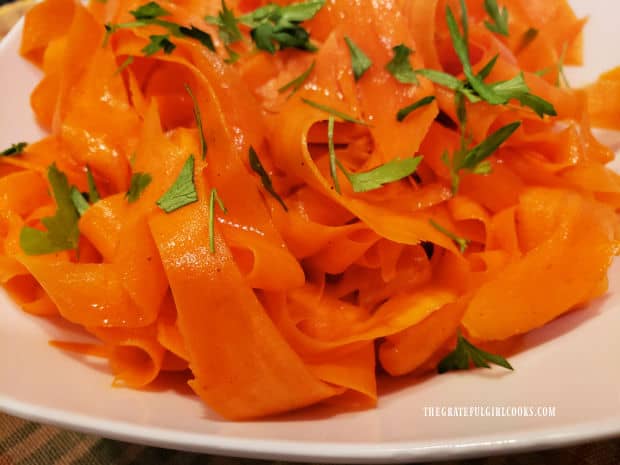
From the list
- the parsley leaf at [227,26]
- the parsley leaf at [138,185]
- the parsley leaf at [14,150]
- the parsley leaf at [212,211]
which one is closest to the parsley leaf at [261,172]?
the parsley leaf at [212,211]

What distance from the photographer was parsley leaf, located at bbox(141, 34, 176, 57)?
178 centimetres

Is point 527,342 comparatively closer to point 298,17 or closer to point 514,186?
point 514,186

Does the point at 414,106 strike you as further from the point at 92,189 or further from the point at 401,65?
the point at 92,189

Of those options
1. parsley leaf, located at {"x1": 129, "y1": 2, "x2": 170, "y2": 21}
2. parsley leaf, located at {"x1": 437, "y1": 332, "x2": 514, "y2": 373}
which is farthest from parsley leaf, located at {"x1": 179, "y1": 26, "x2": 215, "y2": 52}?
parsley leaf, located at {"x1": 437, "y1": 332, "x2": 514, "y2": 373}

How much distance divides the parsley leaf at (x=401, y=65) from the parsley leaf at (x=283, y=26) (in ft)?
0.91

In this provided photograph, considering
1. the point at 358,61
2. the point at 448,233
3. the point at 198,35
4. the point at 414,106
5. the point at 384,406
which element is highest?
the point at 198,35

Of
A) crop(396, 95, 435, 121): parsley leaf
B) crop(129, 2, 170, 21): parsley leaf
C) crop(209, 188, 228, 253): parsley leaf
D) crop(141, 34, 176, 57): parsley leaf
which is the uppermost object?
crop(129, 2, 170, 21): parsley leaf

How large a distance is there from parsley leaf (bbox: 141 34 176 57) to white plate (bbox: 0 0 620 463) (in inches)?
34.8

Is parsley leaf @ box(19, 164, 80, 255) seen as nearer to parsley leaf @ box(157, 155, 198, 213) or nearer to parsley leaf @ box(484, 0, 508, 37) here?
parsley leaf @ box(157, 155, 198, 213)

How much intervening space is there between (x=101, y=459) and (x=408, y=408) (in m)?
0.96

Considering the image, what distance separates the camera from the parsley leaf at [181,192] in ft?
4.98

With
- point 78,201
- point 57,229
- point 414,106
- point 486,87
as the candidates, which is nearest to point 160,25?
point 78,201

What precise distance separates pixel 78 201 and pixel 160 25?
626 mm

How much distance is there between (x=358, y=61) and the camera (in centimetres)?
181
